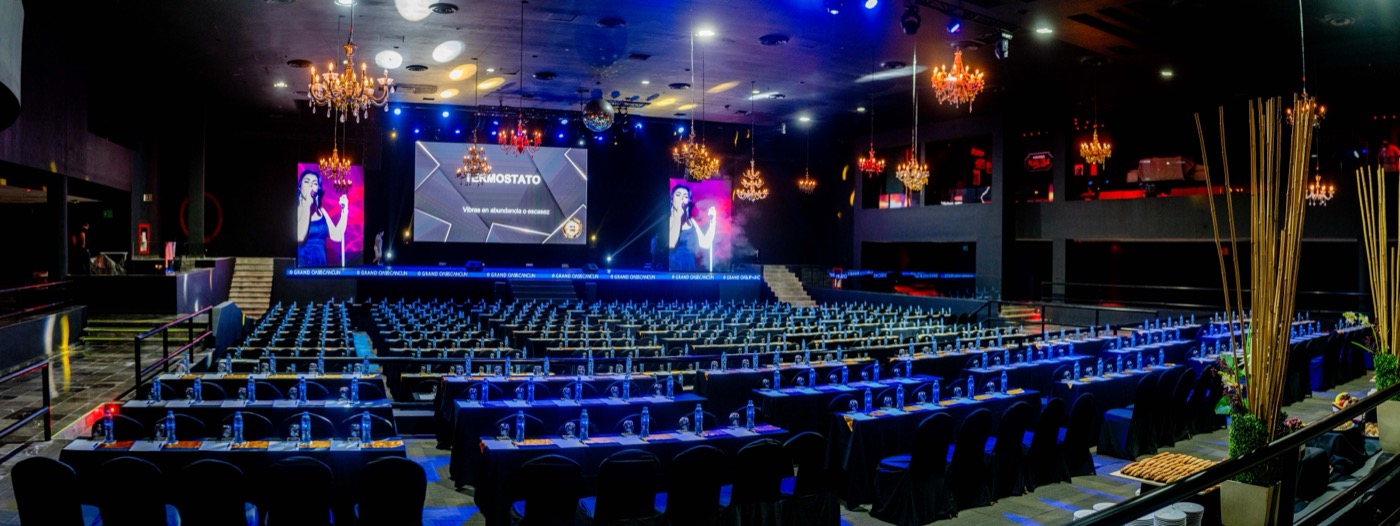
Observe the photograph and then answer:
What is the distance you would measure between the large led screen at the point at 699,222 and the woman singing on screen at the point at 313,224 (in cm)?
970

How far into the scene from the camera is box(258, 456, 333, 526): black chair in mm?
4254

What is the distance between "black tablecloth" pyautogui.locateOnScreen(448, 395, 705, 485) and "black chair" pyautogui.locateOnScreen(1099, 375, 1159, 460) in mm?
3588

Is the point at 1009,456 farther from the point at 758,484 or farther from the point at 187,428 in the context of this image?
the point at 187,428

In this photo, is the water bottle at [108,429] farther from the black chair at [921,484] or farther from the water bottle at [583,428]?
the black chair at [921,484]

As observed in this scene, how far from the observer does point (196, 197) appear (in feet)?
72.9

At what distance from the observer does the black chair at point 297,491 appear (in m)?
4.25

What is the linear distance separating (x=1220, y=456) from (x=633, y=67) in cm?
1203

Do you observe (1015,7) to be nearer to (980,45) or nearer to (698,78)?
(980,45)

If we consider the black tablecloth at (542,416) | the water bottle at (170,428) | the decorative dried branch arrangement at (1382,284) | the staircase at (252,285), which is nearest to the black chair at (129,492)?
the water bottle at (170,428)

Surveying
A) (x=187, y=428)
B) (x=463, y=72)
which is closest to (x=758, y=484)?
(x=187, y=428)

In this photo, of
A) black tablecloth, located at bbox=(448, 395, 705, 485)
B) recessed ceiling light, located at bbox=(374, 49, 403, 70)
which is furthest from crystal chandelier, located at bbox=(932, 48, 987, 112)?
recessed ceiling light, located at bbox=(374, 49, 403, 70)

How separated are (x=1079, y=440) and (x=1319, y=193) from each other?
42.2 ft

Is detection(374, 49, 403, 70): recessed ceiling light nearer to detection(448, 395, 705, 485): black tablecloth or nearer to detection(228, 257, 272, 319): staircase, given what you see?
detection(228, 257, 272, 319): staircase

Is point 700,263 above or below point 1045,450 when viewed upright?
above
